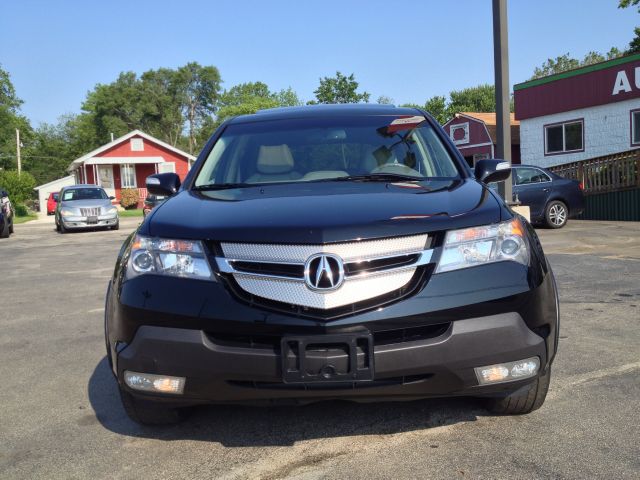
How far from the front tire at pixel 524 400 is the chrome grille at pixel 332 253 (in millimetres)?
936

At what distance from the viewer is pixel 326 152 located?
12.9ft

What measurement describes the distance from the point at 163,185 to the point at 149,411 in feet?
4.60

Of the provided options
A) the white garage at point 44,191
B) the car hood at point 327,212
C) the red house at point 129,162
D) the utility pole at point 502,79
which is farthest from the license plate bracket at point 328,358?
the white garage at point 44,191

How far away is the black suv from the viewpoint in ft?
8.09

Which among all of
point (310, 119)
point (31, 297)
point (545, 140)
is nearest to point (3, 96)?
point (545, 140)

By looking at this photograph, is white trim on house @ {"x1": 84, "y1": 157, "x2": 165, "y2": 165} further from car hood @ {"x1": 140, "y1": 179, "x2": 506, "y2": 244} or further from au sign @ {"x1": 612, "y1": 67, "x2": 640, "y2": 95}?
car hood @ {"x1": 140, "y1": 179, "x2": 506, "y2": 244}

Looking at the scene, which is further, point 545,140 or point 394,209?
point 545,140

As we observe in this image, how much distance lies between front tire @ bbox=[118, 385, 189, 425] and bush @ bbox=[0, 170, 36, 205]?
41708mm

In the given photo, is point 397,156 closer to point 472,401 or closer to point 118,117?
point 472,401

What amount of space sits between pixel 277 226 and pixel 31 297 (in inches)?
231

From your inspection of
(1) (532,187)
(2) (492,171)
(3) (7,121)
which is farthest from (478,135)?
(3) (7,121)

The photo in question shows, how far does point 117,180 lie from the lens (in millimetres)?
45406

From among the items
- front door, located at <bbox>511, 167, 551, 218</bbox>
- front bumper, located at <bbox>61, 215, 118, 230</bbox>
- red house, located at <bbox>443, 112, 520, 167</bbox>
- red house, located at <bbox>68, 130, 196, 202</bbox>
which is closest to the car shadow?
front door, located at <bbox>511, 167, 551, 218</bbox>

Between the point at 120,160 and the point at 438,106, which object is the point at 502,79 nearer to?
the point at 120,160
